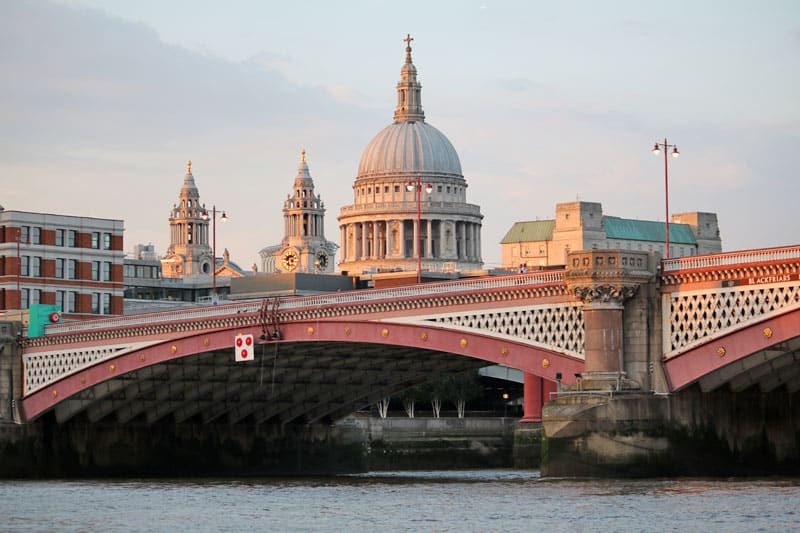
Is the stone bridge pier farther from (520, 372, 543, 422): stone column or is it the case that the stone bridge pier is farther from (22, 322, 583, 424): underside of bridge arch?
(520, 372, 543, 422): stone column

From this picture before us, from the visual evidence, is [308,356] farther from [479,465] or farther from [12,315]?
[479,465]

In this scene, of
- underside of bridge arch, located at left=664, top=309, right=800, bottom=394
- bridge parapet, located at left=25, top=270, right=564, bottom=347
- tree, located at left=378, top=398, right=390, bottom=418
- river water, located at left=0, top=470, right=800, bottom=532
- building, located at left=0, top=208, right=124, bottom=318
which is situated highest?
building, located at left=0, top=208, right=124, bottom=318

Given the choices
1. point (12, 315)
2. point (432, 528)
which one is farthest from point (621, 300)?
point (12, 315)

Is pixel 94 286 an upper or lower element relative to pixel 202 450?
upper

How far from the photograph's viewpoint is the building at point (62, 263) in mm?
127375

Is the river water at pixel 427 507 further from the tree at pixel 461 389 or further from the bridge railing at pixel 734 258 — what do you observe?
the tree at pixel 461 389

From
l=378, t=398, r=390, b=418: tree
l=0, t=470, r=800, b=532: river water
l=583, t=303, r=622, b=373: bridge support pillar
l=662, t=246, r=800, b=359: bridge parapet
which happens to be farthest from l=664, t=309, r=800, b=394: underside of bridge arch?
l=378, t=398, r=390, b=418: tree

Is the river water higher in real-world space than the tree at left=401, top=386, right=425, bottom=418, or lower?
lower

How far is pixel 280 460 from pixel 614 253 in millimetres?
38765

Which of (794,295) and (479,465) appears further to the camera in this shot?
(479,465)

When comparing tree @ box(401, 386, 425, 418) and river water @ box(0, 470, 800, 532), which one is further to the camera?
tree @ box(401, 386, 425, 418)

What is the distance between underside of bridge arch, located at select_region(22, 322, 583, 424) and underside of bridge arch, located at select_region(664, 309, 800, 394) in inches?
538

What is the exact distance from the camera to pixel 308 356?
103 meters

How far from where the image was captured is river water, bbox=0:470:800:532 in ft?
214
